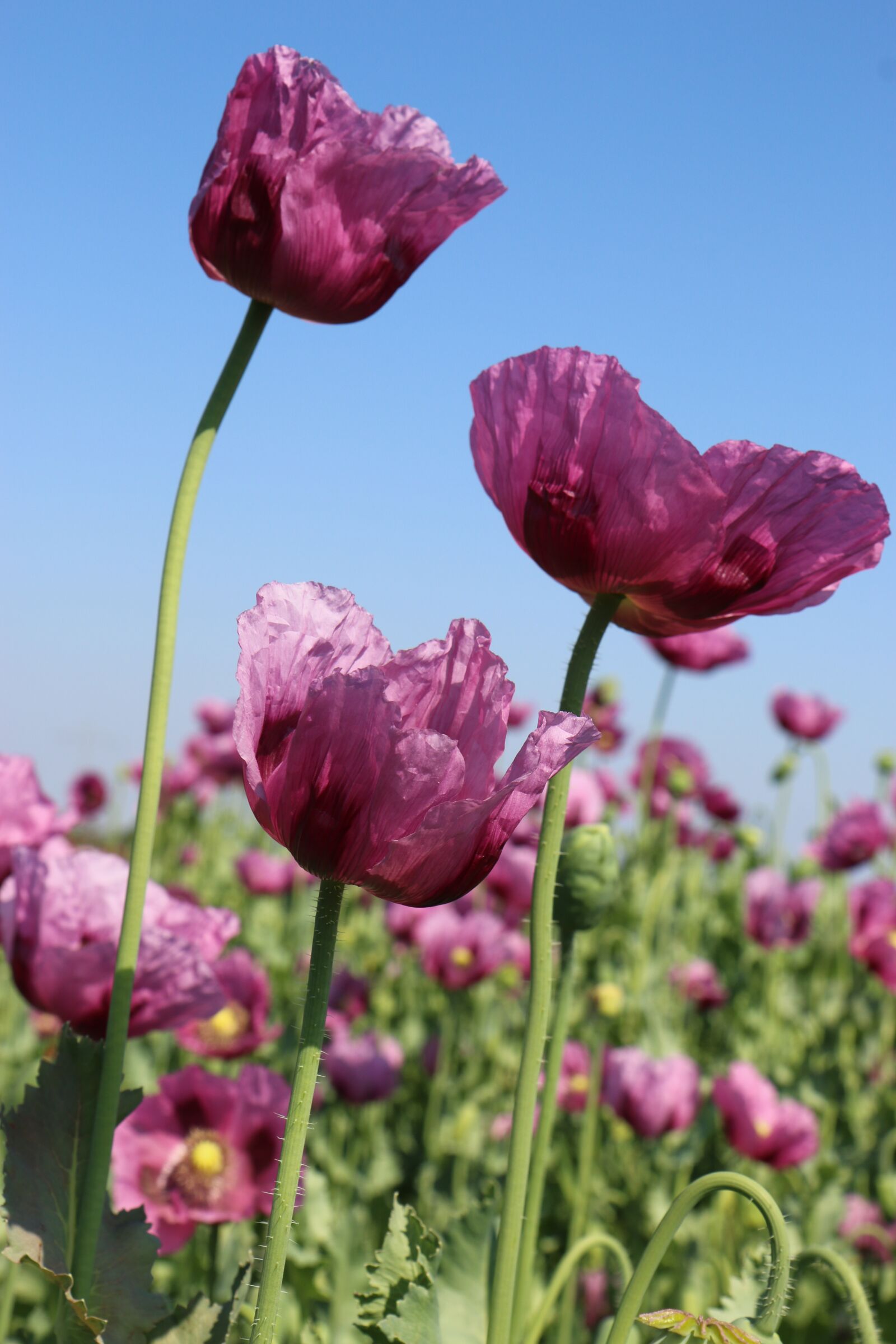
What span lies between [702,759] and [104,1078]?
13.8ft

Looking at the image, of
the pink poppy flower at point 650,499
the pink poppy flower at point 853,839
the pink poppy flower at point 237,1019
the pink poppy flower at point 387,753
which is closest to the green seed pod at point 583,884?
the pink poppy flower at point 650,499

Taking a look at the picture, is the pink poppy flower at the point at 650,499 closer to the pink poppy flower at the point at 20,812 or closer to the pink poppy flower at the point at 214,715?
the pink poppy flower at the point at 20,812

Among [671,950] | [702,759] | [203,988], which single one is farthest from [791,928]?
[203,988]

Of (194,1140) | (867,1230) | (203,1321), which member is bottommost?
(867,1230)

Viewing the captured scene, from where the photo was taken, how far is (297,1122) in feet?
1.80

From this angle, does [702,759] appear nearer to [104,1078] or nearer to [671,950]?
[671,950]

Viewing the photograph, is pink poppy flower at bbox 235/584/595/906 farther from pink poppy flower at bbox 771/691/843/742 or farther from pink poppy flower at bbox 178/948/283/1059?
pink poppy flower at bbox 771/691/843/742

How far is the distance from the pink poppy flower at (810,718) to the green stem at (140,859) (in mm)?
4004

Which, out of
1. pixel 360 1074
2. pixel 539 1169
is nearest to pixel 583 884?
pixel 539 1169

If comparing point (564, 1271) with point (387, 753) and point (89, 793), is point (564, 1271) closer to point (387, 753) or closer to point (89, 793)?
point (387, 753)

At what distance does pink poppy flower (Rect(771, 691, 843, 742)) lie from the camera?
443 centimetres

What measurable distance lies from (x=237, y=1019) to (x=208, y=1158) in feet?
2.41

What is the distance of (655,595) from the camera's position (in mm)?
788

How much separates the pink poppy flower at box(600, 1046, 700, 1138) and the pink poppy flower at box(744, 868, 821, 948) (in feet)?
4.51
